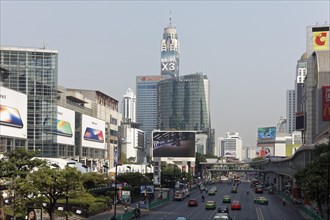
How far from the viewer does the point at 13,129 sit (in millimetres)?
115562

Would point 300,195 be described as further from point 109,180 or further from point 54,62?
point 54,62

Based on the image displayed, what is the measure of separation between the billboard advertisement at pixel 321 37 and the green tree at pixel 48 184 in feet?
361

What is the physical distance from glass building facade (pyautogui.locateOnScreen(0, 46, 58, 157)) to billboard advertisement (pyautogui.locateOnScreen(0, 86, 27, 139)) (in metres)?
14.4

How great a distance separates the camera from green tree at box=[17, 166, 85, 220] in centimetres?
5375

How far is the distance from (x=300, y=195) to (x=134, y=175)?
3327 cm

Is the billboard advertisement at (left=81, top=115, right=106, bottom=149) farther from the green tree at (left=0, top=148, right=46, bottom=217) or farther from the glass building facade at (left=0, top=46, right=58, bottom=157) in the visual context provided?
the green tree at (left=0, top=148, right=46, bottom=217)

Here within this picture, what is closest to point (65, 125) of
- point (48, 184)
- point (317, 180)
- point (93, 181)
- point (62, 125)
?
point (62, 125)

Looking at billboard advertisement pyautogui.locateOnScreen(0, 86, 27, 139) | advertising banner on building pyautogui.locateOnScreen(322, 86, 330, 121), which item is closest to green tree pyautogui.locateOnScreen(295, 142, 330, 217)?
billboard advertisement pyautogui.locateOnScreen(0, 86, 27, 139)

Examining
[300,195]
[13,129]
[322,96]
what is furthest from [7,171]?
[322,96]

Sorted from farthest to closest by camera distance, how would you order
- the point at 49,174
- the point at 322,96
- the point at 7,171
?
1. the point at 322,96
2. the point at 7,171
3. the point at 49,174

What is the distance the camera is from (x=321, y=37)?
15350 centimetres

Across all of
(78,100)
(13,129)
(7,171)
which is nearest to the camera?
(7,171)

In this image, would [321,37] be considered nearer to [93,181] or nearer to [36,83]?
[36,83]

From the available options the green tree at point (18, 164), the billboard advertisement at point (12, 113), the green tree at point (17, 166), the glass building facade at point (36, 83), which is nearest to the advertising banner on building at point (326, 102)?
the glass building facade at point (36, 83)
